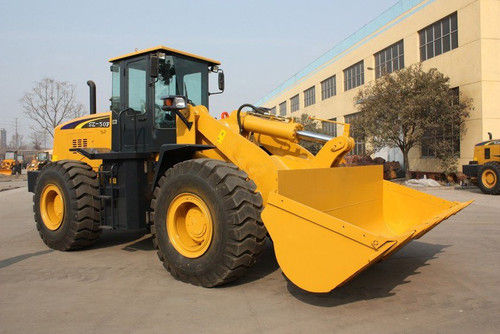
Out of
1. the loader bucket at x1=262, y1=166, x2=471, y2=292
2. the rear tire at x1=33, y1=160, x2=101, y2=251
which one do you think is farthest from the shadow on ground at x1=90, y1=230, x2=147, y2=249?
the loader bucket at x1=262, y1=166, x2=471, y2=292

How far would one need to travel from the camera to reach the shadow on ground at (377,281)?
3.97 metres

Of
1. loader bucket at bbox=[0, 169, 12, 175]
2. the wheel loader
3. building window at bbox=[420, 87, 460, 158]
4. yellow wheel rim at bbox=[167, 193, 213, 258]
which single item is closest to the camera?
the wheel loader

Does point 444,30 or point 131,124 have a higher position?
point 444,30

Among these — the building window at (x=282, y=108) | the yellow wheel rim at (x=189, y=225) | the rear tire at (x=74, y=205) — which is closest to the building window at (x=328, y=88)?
Answer: the building window at (x=282, y=108)

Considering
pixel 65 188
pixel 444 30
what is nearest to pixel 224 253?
pixel 65 188

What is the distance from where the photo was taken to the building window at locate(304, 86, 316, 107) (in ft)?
123

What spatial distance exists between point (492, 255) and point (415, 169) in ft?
56.2

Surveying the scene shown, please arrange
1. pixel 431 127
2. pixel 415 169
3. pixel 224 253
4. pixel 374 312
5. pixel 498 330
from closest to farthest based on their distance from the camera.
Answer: pixel 498 330, pixel 374 312, pixel 224 253, pixel 431 127, pixel 415 169

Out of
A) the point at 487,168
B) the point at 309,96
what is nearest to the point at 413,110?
the point at 487,168

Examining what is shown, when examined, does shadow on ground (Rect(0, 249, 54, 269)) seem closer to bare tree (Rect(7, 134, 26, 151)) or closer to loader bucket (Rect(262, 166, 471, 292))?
loader bucket (Rect(262, 166, 471, 292))

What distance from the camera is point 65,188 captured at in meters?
5.98

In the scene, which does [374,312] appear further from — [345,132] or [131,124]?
[131,124]

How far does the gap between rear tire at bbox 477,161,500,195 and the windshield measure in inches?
497

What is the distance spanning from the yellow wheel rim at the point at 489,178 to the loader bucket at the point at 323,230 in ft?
37.1
